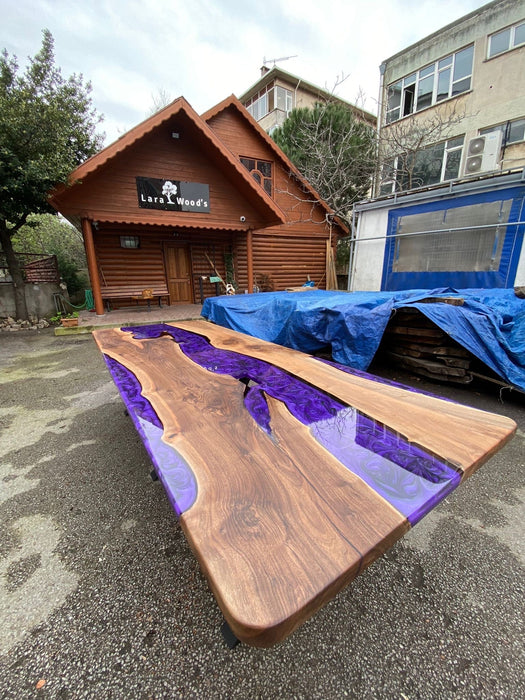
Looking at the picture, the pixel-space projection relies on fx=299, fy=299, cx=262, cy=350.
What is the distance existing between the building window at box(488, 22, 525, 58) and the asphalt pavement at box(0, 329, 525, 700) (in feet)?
47.3

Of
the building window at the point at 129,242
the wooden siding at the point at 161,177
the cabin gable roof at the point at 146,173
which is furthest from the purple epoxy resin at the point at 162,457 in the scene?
the building window at the point at 129,242

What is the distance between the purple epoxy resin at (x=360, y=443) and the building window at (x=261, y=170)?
1025cm

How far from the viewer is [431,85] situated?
11461 millimetres

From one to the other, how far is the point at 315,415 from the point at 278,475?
380 millimetres

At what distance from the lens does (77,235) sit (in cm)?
1744

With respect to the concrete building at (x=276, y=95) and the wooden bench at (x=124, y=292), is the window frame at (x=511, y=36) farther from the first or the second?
the wooden bench at (x=124, y=292)

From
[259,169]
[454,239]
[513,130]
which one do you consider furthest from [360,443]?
[513,130]

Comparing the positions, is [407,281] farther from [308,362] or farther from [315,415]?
[315,415]

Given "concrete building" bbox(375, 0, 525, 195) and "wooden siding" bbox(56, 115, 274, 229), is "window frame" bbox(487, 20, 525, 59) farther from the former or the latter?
"wooden siding" bbox(56, 115, 274, 229)

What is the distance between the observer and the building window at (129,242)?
8.40 m

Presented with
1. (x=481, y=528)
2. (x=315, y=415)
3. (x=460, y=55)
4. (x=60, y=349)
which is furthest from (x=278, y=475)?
(x=460, y=55)

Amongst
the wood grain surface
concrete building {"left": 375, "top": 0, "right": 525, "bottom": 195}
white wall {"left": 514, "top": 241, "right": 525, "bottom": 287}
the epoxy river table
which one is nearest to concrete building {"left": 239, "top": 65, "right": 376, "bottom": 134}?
concrete building {"left": 375, "top": 0, "right": 525, "bottom": 195}

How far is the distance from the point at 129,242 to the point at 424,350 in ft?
27.0

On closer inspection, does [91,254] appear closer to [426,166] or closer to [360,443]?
[360,443]
